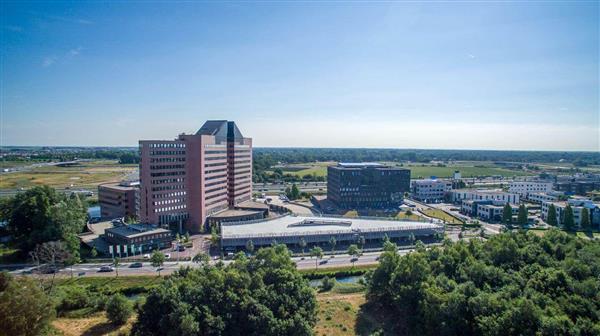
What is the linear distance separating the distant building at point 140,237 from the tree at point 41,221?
472 cm

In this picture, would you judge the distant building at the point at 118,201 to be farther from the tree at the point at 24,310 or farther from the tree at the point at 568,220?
the tree at the point at 568,220

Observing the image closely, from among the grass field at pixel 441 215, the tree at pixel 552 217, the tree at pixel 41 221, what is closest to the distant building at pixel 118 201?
the tree at pixel 41 221

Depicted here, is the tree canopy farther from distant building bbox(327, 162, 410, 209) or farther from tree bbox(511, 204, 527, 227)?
tree bbox(511, 204, 527, 227)

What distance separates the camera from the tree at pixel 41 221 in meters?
48.8

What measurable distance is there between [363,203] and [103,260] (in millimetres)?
55751

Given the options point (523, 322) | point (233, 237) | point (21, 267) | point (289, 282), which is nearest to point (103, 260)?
point (21, 267)

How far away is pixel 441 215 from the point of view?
271 feet

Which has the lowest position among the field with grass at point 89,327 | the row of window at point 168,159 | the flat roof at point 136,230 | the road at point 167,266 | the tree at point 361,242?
the road at point 167,266

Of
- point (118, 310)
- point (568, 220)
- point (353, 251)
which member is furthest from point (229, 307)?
point (568, 220)

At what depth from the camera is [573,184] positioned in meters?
107

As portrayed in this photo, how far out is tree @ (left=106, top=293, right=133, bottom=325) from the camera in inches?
1218

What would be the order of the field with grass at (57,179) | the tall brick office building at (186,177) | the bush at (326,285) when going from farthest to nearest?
the field with grass at (57,179) → the tall brick office building at (186,177) → the bush at (326,285)

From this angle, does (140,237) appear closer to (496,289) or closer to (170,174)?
(170,174)

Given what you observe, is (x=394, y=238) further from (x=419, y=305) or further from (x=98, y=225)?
(x=98, y=225)
